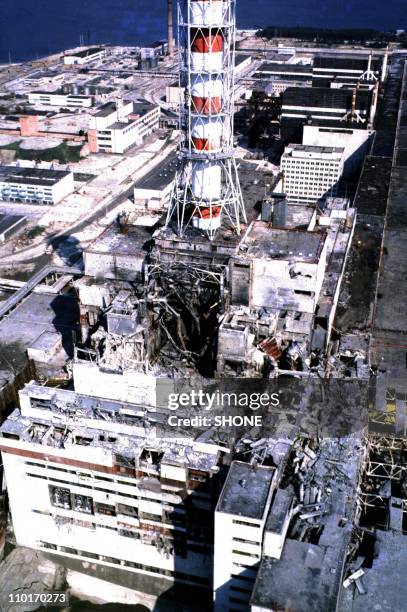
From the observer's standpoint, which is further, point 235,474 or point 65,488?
point 65,488

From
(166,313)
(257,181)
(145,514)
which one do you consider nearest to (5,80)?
(257,181)

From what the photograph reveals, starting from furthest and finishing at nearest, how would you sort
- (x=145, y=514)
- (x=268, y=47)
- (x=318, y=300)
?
(x=268, y=47) → (x=318, y=300) → (x=145, y=514)

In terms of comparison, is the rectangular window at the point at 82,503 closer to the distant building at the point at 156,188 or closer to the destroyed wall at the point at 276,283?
the destroyed wall at the point at 276,283

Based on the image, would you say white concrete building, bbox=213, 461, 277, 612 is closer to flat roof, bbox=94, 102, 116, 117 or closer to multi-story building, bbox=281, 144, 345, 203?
multi-story building, bbox=281, 144, 345, 203

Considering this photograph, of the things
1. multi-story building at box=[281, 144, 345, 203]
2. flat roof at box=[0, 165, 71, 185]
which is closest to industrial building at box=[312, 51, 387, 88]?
multi-story building at box=[281, 144, 345, 203]

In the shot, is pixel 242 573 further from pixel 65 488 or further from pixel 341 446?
pixel 65 488

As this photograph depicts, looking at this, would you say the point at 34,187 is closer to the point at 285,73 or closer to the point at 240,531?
the point at 240,531

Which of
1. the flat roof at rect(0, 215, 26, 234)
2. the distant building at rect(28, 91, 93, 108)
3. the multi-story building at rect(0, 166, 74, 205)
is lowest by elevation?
the flat roof at rect(0, 215, 26, 234)

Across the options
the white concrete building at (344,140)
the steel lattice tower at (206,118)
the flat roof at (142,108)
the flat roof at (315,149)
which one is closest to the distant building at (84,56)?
the flat roof at (142,108)
